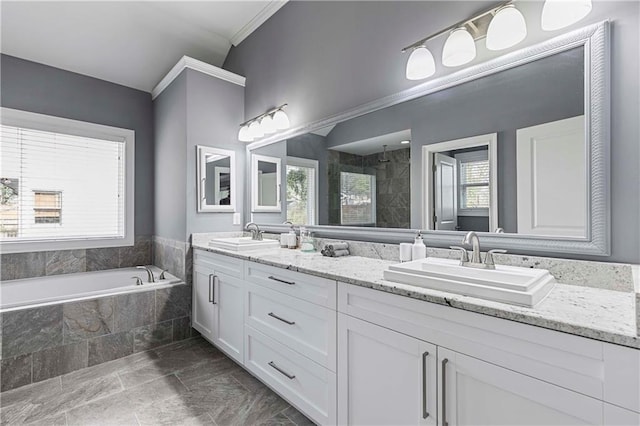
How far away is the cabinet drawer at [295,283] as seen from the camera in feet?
4.91

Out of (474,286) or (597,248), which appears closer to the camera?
(474,286)

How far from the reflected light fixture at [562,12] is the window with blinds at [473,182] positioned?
0.56m

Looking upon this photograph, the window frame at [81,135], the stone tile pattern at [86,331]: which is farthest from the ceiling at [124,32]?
the stone tile pattern at [86,331]

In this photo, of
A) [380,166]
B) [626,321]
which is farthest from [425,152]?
[626,321]

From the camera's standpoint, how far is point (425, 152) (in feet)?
5.82

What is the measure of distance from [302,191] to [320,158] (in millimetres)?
325

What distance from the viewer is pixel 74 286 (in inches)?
122

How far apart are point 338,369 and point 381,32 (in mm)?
2009

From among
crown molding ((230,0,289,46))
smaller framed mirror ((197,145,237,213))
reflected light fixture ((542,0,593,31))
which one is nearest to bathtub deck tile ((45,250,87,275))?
smaller framed mirror ((197,145,237,213))

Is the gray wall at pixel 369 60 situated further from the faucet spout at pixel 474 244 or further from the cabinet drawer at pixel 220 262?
the cabinet drawer at pixel 220 262

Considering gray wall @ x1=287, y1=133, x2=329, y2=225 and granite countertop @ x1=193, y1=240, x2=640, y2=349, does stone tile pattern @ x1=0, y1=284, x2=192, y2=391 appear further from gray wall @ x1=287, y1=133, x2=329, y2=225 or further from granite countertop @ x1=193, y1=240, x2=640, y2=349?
granite countertop @ x1=193, y1=240, x2=640, y2=349

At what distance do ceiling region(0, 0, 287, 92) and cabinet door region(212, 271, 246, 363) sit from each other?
96.5 inches

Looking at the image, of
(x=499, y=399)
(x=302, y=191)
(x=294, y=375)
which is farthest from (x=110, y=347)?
(x=499, y=399)

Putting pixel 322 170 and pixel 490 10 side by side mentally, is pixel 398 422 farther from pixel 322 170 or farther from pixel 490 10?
pixel 490 10
